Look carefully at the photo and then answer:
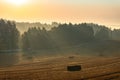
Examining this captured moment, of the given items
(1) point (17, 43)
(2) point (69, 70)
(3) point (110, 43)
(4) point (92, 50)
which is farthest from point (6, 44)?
(2) point (69, 70)

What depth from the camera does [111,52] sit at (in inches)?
6403

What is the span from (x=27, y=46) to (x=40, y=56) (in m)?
23.8

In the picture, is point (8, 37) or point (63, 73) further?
point (8, 37)

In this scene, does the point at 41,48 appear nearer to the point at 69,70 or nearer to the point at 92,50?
the point at 92,50

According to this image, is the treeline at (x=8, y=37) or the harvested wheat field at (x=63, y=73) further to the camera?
the treeline at (x=8, y=37)

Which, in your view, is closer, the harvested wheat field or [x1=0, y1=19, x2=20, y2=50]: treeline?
the harvested wheat field

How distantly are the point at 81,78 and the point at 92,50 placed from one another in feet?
394

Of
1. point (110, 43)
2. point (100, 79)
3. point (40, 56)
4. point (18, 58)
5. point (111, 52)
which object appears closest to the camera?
point (100, 79)

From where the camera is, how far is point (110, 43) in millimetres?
189750

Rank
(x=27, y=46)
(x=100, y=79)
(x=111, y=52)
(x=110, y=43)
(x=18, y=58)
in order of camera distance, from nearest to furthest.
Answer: (x=100, y=79) < (x=18, y=58) < (x=111, y=52) < (x=27, y=46) < (x=110, y=43)

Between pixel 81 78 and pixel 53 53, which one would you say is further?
pixel 53 53

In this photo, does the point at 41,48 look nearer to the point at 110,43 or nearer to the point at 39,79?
the point at 110,43

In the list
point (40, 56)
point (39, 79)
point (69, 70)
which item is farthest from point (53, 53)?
point (39, 79)

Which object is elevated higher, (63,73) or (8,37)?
(8,37)
